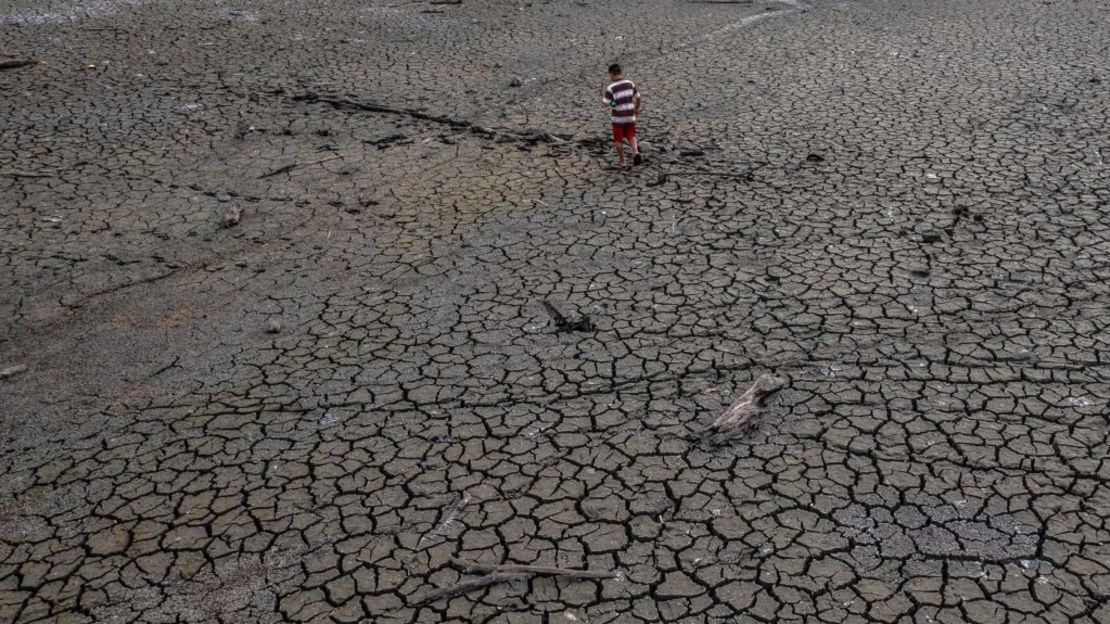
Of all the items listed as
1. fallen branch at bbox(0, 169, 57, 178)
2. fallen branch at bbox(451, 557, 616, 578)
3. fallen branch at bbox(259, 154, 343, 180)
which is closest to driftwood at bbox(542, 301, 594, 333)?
fallen branch at bbox(451, 557, 616, 578)

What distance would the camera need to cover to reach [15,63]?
1189cm

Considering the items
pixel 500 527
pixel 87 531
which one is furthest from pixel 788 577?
pixel 87 531

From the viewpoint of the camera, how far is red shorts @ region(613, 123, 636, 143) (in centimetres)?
909

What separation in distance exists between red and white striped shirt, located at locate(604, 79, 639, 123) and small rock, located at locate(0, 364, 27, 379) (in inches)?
207

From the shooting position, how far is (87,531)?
16.2 ft

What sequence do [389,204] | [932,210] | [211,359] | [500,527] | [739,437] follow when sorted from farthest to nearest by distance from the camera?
[389,204]
[932,210]
[211,359]
[739,437]
[500,527]

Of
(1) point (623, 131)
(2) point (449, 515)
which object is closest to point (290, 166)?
(1) point (623, 131)

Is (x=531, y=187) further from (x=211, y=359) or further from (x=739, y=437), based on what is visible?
(x=739, y=437)

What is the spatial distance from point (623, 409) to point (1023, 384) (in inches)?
93.3

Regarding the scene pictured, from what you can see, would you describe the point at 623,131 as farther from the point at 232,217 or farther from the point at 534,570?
the point at 534,570

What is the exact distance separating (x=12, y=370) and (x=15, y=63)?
7.24 meters

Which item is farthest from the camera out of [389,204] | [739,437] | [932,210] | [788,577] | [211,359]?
[389,204]

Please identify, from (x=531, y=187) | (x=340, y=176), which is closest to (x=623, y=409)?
(x=531, y=187)

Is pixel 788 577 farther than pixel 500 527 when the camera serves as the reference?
No
